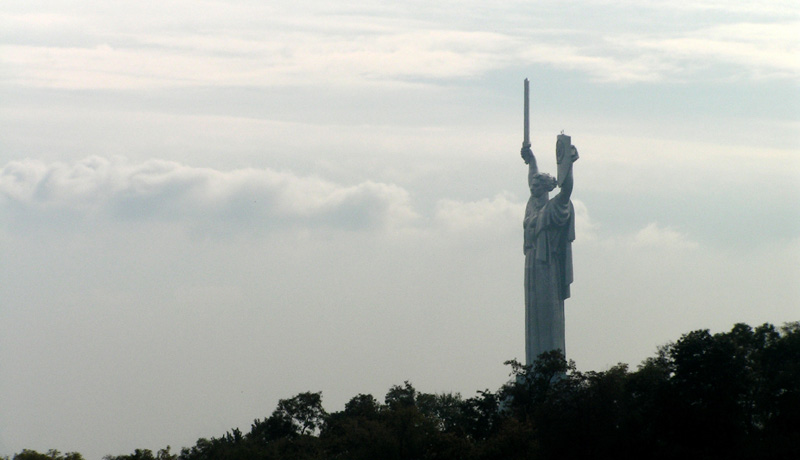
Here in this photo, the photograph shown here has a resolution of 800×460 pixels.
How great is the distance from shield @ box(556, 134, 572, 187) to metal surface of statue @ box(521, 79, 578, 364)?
0.08 meters

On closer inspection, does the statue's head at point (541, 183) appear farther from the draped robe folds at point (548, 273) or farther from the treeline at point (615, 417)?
the treeline at point (615, 417)

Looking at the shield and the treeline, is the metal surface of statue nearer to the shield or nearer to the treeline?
the shield

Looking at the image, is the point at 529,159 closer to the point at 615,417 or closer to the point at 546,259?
the point at 546,259

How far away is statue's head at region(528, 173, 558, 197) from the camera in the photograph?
228ft

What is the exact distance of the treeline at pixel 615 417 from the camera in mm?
48312

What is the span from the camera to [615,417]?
51.1 metres

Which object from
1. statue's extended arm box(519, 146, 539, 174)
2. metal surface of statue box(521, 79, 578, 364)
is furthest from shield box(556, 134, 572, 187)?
statue's extended arm box(519, 146, 539, 174)

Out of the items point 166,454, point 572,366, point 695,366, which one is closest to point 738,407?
point 695,366

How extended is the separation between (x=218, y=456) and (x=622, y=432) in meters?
18.9

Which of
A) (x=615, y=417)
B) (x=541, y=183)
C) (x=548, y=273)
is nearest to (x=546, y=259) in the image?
(x=548, y=273)

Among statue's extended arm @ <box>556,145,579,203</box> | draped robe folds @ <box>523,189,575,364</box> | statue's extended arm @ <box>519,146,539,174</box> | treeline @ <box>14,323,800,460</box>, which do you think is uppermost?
statue's extended arm @ <box>519,146,539,174</box>

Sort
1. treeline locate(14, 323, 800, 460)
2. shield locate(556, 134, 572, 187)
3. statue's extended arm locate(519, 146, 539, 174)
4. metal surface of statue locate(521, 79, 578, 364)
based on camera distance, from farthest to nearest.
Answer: statue's extended arm locate(519, 146, 539, 174) → metal surface of statue locate(521, 79, 578, 364) → shield locate(556, 134, 572, 187) → treeline locate(14, 323, 800, 460)

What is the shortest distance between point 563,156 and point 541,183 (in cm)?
231

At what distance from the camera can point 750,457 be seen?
46.7m
